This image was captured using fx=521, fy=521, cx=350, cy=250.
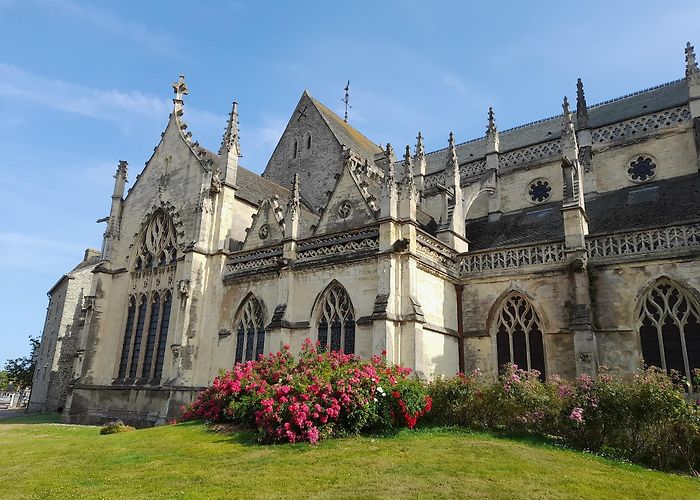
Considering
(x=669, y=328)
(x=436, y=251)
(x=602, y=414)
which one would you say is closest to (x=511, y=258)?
(x=436, y=251)

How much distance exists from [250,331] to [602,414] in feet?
46.0

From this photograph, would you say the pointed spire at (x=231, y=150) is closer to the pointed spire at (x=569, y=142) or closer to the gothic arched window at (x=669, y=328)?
the pointed spire at (x=569, y=142)

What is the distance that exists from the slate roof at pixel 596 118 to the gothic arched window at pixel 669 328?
39.7 ft

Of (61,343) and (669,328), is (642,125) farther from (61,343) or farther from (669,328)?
(61,343)

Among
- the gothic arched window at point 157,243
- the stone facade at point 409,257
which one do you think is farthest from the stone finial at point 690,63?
the gothic arched window at point 157,243

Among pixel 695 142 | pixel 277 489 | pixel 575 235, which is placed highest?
pixel 695 142

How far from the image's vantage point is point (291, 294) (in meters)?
19.5

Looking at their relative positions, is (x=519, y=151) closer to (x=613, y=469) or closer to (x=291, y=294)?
(x=291, y=294)

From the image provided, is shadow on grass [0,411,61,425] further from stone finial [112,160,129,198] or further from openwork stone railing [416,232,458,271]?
openwork stone railing [416,232,458,271]

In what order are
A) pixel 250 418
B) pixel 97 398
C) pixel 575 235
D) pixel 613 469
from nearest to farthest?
pixel 613 469 < pixel 250 418 < pixel 575 235 < pixel 97 398

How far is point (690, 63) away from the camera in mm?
22734

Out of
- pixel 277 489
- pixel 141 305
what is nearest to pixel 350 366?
pixel 277 489

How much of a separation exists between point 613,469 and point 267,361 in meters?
9.32

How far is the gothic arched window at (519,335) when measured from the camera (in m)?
17.0
